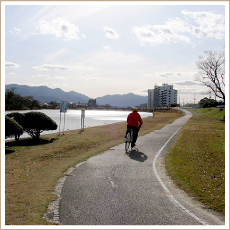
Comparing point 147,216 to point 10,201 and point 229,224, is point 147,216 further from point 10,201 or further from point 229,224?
point 10,201

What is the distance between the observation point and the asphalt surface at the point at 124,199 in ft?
16.3

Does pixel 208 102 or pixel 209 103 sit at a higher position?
pixel 209 103

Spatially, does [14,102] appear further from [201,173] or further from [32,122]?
[201,173]

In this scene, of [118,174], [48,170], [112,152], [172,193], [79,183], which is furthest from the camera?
[112,152]

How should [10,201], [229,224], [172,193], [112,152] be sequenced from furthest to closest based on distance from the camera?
[112,152]
[172,193]
[10,201]
[229,224]

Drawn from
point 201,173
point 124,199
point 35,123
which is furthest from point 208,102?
point 124,199

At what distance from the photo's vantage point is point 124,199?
6.07 metres

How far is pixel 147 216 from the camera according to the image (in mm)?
5059

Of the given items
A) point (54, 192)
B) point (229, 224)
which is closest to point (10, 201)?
point (54, 192)

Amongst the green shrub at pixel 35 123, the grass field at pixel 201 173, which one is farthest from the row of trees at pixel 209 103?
the grass field at pixel 201 173

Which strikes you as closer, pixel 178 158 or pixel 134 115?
pixel 178 158

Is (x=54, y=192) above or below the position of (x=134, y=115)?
below

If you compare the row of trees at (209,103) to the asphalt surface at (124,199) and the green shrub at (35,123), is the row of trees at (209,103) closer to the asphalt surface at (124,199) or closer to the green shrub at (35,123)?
the green shrub at (35,123)

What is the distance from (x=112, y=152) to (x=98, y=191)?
20.4 ft
